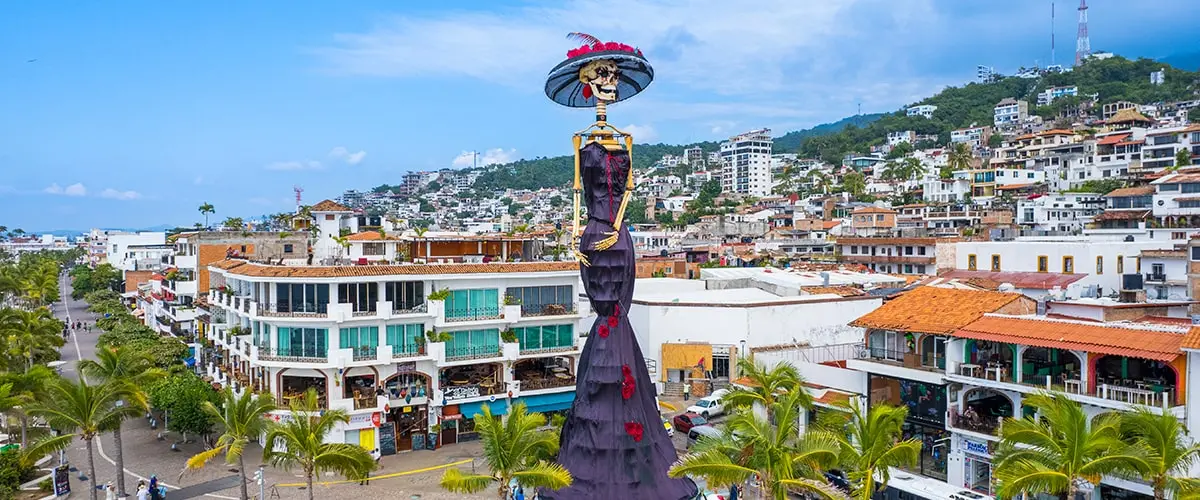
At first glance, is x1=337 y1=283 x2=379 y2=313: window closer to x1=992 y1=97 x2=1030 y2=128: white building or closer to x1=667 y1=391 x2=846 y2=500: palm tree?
x1=667 y1=391 x2=846 y2=500: palm tree

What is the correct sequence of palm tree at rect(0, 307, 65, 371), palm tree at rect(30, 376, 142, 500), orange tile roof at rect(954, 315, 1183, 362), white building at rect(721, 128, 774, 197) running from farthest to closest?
white building at rect(721, 128, 774, 197), palm tree at rect(0, 307, 65, 371), palm tree at rect(30, 376, 142, 500), orange tile roof at rect(954, 315, 1183, 362)

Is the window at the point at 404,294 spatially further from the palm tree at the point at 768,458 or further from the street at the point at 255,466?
the palm tree at the point at 768,458

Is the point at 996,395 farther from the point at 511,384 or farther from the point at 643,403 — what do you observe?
the point at 511,384

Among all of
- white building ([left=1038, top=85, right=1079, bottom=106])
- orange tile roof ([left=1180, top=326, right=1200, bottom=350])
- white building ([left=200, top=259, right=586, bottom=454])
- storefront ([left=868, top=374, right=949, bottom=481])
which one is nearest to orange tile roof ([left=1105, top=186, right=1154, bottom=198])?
storefront ([left=868, top=374, right=949, bottom=481])

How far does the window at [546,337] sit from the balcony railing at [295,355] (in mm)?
7463

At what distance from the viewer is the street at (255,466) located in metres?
28.0

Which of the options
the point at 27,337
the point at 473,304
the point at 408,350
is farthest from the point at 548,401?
the point at 27,337

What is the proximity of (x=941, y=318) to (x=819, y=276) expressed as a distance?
25881mm

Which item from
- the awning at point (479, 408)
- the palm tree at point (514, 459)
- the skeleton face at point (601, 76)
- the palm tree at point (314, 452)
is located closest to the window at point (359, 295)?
the awning at point (479, 408)

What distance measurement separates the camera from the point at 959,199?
4035 inches

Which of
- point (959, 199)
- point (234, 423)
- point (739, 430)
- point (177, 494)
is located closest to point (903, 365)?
point (739, 430)

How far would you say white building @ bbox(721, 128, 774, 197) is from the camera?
177875mm

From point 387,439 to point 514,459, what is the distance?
44.2 feet

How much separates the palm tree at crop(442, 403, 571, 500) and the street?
6.89m
